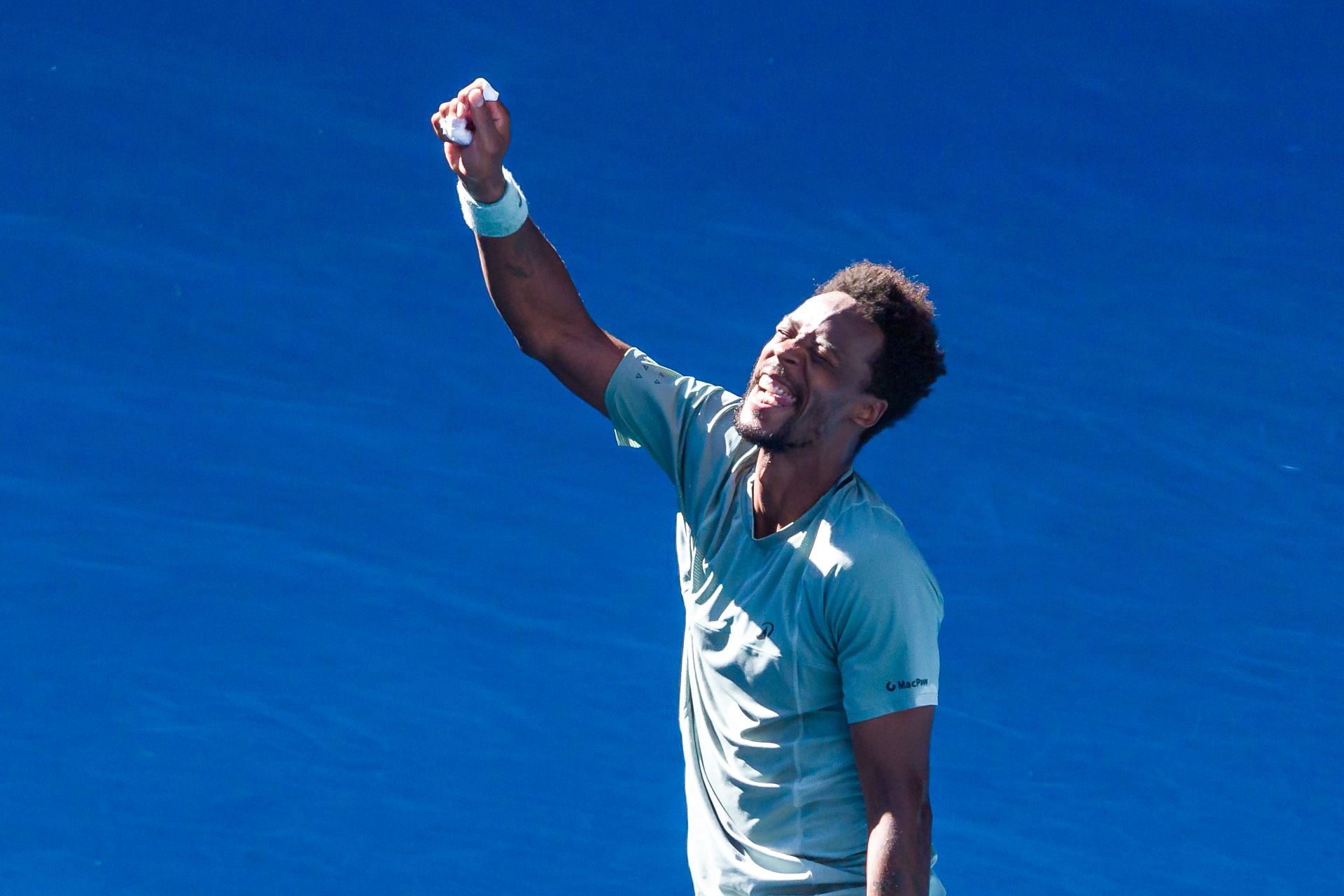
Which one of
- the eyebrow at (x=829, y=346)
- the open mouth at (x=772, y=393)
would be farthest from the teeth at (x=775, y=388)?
the eyebrow at (x=829, y=346)

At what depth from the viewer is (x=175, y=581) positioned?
18.0 feet

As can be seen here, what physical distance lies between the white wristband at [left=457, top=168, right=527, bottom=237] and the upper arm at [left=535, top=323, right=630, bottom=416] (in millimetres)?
209

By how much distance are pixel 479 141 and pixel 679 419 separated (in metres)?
0.56

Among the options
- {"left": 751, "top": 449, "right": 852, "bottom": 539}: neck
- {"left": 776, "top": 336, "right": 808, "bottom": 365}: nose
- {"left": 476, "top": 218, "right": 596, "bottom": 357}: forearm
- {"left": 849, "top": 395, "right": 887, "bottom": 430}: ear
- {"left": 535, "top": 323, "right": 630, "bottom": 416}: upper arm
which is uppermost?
{"left": 476, "top": 218, "right": 596, "bottom": 357}: forearm

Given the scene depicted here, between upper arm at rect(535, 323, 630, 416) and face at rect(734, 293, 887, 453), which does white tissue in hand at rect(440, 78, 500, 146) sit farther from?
face at rect(734, 293, 887, 453)

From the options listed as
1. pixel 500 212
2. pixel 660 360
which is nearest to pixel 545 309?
pixel 500 212

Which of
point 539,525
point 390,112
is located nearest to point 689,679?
point 539,525

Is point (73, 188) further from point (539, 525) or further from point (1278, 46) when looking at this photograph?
point (1278, 46)

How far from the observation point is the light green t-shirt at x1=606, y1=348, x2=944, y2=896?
2305 mm

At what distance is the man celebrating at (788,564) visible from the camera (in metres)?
2.30

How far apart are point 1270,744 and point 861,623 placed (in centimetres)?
370

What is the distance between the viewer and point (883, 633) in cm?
229

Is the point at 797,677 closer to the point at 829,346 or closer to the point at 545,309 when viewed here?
the point at 829,346

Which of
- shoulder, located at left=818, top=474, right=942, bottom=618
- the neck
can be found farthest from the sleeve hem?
the neck
